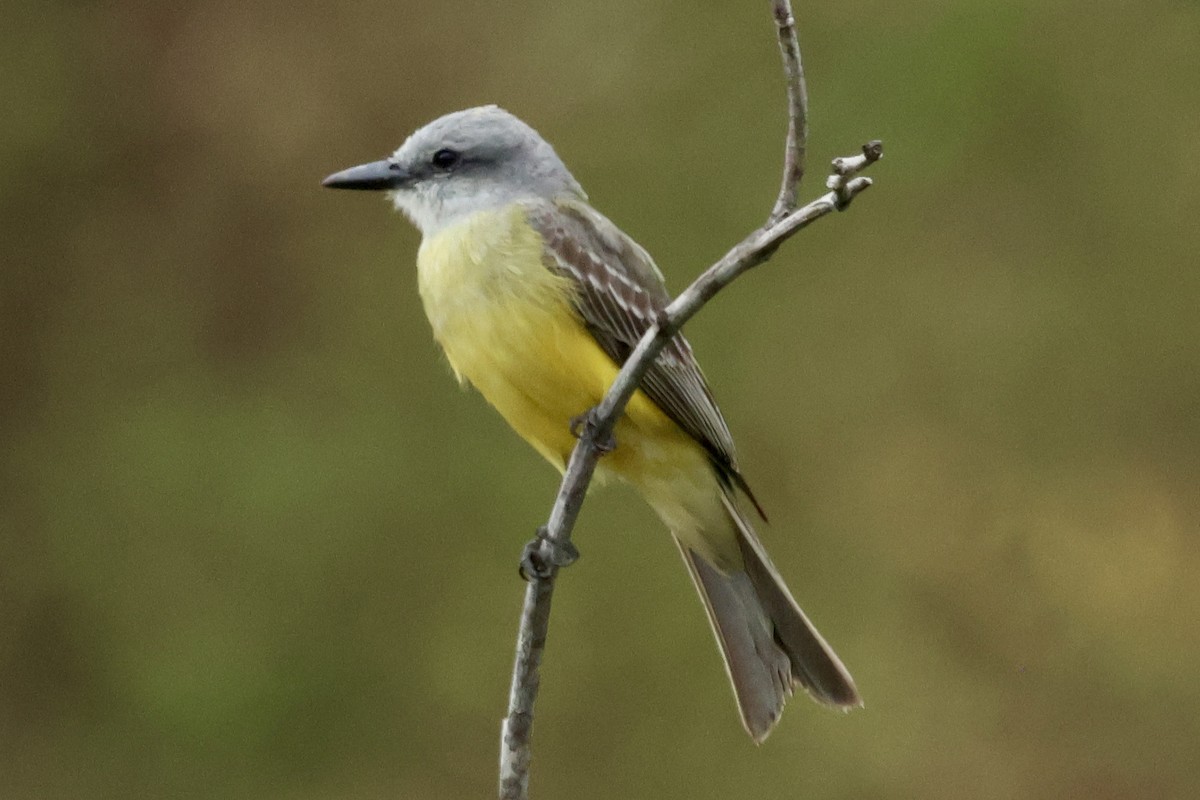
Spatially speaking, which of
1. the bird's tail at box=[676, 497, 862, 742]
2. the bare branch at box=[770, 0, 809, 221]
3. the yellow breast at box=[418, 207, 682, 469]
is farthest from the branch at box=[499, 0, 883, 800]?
the bird's tail at box=[676, 497, 862, 742]

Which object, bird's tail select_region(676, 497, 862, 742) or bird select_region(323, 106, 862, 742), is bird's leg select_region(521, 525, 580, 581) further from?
bird's tail select_region(676, 497, 862, 742)

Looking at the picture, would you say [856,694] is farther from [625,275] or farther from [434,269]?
[434,269]

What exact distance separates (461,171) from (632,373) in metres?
1.16

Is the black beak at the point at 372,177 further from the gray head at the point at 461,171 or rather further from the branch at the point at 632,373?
the branch at the point at 632,373

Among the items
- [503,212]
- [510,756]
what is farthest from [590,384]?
[510,756]

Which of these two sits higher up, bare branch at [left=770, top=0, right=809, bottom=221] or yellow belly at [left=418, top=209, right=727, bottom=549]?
bare branch at [left=770, top=0, right=809, bottom=221]

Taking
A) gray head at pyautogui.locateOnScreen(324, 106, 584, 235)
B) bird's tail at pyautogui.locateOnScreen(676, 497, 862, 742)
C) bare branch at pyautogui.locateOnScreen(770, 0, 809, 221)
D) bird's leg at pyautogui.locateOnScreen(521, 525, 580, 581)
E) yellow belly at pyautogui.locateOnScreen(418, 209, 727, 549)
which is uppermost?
bare branch at pyautogui.locateOnScreen(770, 0, 809, 221)

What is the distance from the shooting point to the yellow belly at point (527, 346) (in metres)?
2.88

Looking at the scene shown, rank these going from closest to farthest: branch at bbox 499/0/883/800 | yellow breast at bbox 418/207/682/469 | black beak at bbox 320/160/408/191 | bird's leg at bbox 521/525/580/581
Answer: branch at bbox 499/0/883/800
bird's leg at bbox 521/525/580/581
yellow breast at bbox 418/207/682/469
black beak at bbox 320/160/408/191

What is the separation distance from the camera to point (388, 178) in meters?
3.15

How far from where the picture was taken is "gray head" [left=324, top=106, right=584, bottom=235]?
3131 mm

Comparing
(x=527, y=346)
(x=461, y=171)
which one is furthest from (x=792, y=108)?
(x=461, y=171)

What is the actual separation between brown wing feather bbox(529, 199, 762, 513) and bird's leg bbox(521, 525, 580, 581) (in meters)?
0.44

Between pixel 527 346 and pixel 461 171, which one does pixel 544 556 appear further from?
pixel 461 171
